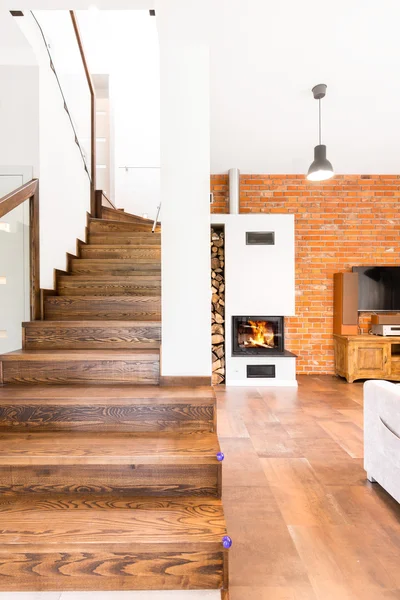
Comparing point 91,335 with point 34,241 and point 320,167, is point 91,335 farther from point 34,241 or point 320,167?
point 320,167

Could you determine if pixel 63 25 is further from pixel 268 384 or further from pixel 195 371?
pixel 268 384

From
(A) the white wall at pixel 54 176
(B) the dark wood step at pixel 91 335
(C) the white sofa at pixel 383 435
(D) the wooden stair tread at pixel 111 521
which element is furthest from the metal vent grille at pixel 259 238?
(D) the wooden stair tread at pixel 111 521

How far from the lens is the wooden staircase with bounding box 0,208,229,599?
1411 mm

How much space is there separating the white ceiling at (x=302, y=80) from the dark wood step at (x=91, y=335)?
6.64 ft

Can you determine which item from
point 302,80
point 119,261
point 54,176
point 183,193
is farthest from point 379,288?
point 54,176

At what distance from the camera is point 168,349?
240 cm

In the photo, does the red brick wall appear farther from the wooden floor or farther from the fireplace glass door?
the wooden floor

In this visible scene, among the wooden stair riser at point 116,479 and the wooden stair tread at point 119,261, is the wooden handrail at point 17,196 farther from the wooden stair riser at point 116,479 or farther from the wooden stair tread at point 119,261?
the wooden stair riser at point 116,479

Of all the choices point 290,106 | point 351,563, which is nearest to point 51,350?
point 351,563

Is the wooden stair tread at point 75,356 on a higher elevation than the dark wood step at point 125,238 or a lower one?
lower

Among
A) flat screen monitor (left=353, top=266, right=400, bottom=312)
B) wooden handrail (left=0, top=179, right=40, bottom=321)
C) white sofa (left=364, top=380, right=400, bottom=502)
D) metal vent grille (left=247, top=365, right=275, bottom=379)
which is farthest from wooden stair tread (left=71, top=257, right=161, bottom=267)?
flat screen monitor (left=353, top=266, right=400, bottom=312)

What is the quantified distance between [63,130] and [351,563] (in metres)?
3.79

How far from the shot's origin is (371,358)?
4781 mm

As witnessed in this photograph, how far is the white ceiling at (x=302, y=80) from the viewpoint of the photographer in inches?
93.9
